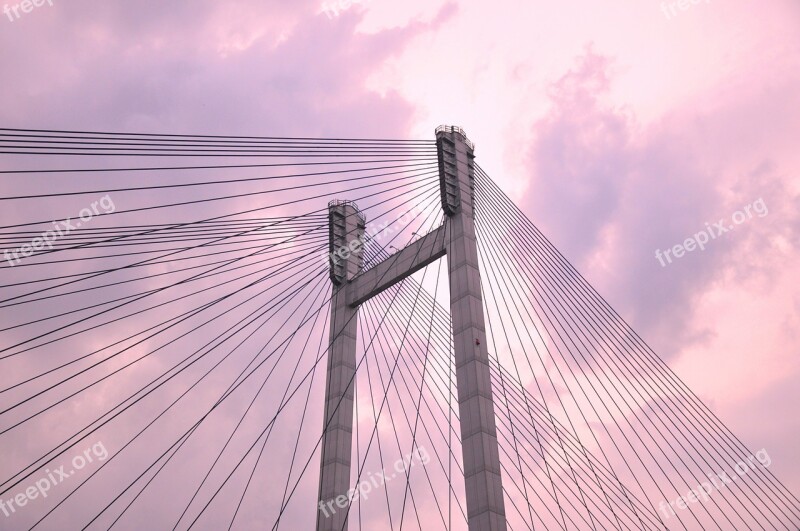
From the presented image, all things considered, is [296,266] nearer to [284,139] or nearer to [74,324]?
[284,139]

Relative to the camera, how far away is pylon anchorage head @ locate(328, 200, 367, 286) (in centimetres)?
3697

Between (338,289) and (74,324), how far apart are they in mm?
11955

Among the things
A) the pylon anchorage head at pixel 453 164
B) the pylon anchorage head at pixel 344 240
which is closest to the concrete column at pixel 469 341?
the pylon anchorage head at pixel 453 164

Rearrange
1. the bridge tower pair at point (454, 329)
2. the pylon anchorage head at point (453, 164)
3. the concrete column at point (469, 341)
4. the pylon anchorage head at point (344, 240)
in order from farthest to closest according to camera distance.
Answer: the pylon anchorage head at point (344, 240), the pylon anchorage head at point (453, 164), the bridge tower pair at point (454, 329), the concrete column at point (469, 341)

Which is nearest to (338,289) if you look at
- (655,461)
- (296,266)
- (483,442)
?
(296,266)

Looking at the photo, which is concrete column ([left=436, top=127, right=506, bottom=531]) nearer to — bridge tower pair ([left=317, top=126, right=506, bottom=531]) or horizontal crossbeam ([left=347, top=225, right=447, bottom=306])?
bridge tower pair ([left=317, top=126, right=506, bottom=531])

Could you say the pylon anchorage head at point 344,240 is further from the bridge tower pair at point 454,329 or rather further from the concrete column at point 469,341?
the concrete column at point 469,341

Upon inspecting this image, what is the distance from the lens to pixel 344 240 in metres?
37.6

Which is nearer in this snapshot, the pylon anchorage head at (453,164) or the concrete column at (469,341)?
the concrete column at (469,341)

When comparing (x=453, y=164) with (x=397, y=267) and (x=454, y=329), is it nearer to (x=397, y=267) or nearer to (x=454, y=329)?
(x=397, y=267)

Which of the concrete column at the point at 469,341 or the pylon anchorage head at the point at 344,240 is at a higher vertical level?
the pylon anchorage head at the point at 344,240

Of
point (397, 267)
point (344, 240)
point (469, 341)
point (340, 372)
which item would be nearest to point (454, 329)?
point (469, 341)

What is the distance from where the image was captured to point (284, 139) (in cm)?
3291

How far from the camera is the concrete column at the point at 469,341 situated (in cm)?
2650
